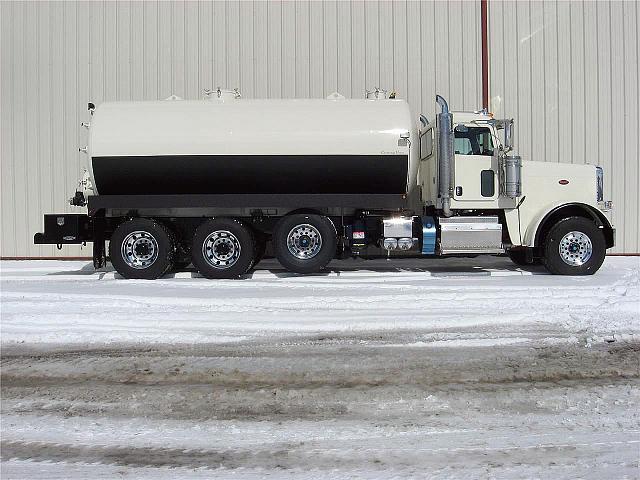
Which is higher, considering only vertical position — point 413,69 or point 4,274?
point 413,69

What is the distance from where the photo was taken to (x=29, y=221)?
14.0 metres

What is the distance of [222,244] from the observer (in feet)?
34.9

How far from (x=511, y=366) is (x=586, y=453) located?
1.68 m

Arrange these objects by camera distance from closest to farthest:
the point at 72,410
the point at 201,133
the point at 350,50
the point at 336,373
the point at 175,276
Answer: the point at 72,410 → the point at 336,373 → the point at 201,133 → the point at 175,276 → the point at 350,50

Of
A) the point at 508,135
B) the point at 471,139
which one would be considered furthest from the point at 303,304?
the point at 508,135

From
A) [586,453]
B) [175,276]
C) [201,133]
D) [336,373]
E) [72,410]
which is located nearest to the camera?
[586,453]

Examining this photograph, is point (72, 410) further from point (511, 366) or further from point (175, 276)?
point (175, 276)

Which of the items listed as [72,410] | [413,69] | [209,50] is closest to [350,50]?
[413,69]

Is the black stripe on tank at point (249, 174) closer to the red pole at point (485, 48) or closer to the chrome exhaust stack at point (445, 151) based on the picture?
the chrome exhaust stack at point (445, 151)

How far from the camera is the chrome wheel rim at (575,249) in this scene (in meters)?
10.5

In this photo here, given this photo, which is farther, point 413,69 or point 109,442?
point 413,69

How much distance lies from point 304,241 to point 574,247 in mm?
4975

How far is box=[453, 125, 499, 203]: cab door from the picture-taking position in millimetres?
10625

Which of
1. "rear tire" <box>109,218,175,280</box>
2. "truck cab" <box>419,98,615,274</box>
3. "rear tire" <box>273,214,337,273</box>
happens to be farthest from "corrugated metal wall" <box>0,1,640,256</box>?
"rear tire" <box>273,214,337,273</box>
